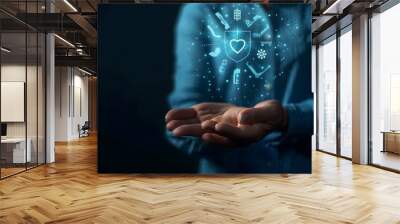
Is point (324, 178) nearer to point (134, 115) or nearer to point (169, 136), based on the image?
point (169, 136)

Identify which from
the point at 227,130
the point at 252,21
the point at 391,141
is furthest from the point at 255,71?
the point at 391,141

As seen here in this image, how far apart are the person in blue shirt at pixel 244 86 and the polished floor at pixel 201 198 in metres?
0.46

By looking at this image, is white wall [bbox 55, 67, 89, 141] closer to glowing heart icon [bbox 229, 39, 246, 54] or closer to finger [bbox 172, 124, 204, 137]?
finger [bbox 172, 124, 204, 137]

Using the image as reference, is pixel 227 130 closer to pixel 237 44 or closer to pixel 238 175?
pixel 238 175

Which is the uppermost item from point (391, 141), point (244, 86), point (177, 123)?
point (244, 86)

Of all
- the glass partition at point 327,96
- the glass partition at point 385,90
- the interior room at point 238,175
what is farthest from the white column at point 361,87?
the glass partition at point 327,96

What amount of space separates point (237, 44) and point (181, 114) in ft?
5.26

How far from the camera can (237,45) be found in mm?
6961

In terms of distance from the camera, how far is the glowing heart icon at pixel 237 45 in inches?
274

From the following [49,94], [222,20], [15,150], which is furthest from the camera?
[49,94]

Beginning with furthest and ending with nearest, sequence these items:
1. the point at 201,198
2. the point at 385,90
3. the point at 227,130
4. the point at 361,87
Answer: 1. the point at 361,87
2. the point at 385,90
3. the point at 227,130
4. the point at 201,198

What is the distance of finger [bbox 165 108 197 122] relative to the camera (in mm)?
6895

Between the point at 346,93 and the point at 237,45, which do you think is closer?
the point at 237,45

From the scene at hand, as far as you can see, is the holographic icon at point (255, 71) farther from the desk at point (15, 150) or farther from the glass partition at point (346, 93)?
the desk at point (15, 150)
